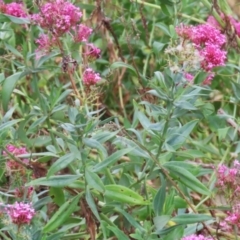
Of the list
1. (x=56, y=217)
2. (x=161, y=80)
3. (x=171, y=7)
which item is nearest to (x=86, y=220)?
(x=56, y=217)

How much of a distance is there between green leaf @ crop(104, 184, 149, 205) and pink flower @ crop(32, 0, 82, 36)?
10.4 inches

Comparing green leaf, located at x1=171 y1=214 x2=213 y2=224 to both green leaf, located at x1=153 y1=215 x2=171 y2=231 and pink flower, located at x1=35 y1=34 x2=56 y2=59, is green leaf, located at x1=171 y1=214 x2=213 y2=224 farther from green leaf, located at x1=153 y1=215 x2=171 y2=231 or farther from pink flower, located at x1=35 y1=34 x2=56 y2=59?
pink flower, located at x1=35 y1=34 x2=56 y2=59

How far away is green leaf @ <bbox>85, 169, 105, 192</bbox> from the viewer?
1.10 meters

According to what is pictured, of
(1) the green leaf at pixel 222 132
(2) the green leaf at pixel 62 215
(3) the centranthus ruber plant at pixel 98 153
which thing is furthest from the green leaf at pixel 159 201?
(1) the green leaf at pixel 222 132

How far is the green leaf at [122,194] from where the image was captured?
45.9 inches

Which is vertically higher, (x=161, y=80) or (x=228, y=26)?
(x=161, y=80)

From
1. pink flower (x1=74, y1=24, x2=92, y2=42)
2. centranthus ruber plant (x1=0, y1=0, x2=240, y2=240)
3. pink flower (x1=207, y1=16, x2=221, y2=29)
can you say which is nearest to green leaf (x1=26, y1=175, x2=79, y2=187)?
centranthus ruber plant (x1=0, y1=0, x2=240, y2=240)

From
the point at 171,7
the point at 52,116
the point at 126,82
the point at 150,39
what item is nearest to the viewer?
the point at 52,116

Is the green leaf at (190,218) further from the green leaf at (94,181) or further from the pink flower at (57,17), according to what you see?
the pink flower at (57,17)

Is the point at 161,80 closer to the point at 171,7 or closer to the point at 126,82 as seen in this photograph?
the point at 171,7

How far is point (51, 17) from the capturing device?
3.66 feet

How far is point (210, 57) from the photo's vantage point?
115cm

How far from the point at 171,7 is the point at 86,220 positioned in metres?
0.61

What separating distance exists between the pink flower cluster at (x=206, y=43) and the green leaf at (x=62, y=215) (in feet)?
0.92
